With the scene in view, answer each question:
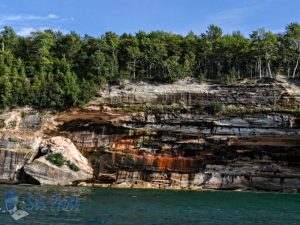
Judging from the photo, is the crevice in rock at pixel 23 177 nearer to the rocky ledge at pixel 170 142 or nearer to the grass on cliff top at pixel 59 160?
the rocky ledge at pixel 170 142

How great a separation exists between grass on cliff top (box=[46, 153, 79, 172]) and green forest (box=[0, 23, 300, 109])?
9.94 meters

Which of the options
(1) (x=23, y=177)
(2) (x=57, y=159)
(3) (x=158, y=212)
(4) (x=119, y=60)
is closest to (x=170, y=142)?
(2) (x=57, y=159)

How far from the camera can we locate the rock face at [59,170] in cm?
5234

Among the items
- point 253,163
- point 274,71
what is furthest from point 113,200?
point 274,71

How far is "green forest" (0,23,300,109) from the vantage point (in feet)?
204

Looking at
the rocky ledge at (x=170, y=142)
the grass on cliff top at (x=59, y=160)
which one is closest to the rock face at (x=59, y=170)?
the rocky ledge at (x=170, y=142)

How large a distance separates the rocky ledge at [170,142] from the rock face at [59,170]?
11 cm

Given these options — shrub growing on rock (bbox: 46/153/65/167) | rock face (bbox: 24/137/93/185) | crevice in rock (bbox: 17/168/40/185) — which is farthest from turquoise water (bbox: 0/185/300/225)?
crevice in rock (bbox: 17/168/40/185)

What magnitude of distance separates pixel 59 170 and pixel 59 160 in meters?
1.15

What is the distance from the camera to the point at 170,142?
57562 millimetres

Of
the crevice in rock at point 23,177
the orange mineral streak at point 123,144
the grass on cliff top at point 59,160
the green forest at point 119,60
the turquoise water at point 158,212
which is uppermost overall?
the green forest at point 119,60

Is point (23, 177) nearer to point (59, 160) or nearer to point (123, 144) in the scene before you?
point (59, 160)

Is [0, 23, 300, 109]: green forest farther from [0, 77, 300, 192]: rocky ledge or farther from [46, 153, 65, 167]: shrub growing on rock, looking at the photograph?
[46, 153, 65, 167]: shrub growing on rock

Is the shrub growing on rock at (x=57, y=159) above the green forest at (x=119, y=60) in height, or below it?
below
